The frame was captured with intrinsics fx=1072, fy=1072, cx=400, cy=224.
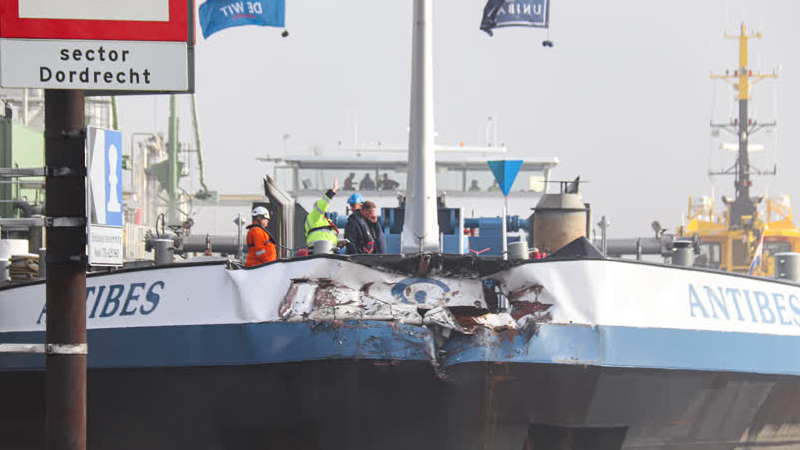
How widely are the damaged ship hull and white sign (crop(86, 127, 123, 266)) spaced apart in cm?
269

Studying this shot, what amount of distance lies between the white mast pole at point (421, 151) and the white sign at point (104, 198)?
4.44 m

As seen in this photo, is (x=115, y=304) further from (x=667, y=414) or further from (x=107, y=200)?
(x=667, y=414)

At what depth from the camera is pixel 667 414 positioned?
26.0 ft

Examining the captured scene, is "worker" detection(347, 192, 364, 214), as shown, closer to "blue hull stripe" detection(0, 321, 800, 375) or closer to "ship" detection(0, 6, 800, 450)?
"ship" detection(0, 6, 800, 450)

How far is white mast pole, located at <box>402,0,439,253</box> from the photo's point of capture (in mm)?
9148

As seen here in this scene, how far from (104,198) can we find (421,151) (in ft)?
15.3

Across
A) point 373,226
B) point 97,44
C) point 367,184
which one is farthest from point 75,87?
point 367,184

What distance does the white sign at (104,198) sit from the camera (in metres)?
4.73

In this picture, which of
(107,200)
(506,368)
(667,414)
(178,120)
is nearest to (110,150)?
(107,200)

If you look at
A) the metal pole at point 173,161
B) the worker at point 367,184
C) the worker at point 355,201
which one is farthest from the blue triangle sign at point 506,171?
the metal pole at point 173,161

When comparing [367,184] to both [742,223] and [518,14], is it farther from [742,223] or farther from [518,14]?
[742,223]

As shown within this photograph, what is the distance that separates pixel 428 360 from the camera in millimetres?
7211

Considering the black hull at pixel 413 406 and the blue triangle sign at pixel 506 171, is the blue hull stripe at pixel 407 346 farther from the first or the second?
the blue triangle sign at pixel 506 171

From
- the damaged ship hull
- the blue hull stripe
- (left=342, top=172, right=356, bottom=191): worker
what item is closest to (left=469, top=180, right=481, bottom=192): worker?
(left=342, top=172, right=356, bottom=191): worker
